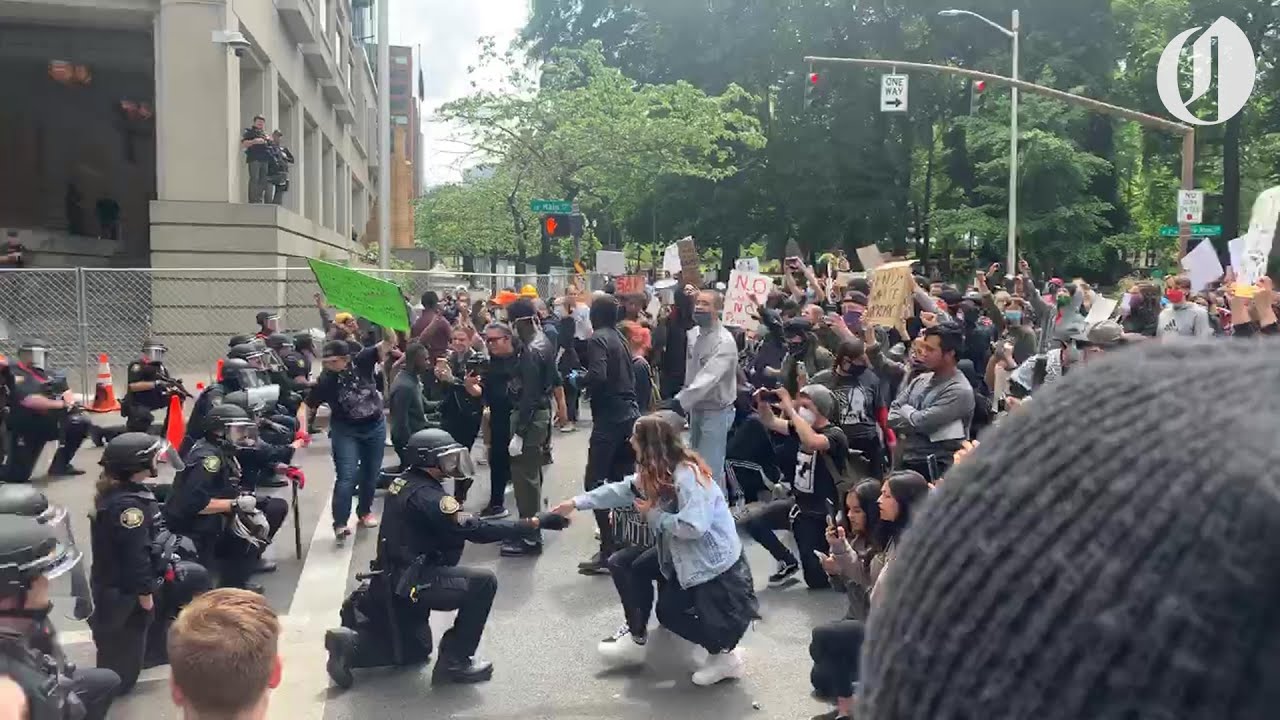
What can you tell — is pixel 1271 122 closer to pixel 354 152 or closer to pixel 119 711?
pixel 354 152

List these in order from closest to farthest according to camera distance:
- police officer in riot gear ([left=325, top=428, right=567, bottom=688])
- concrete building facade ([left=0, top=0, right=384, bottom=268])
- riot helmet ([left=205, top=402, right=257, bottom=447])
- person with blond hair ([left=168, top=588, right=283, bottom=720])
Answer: person with blond hair ([left=168, top=588, right=283, bottom=720])
police officer in riot gear ([left=325, top=428, right=567, bottom=688])
riot helmet ([left=205, top=402, right=257, bottom=447])
concrete building facade ([left=0, top=0, right=384, bottom=268])

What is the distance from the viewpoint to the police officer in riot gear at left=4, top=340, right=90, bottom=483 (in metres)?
10.4

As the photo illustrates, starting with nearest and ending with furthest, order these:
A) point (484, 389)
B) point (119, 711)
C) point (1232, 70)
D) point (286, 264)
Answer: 1. point (119, 711)
2. point (484, 389)
3. point (1232, 70)
4. point (286, 264)

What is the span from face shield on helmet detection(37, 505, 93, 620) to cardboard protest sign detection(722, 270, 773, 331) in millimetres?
7648

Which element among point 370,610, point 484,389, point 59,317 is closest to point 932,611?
point 370,610

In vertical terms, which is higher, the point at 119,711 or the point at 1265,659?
the point at 1265,659

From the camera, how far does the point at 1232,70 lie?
13.9 m

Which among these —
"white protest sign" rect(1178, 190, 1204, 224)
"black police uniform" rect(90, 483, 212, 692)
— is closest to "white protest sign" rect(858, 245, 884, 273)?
"white protest sign" rect(1178, 190, 1204, 224)

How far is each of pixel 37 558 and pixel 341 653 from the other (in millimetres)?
2139

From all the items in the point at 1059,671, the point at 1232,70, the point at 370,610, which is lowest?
the point at 370,610

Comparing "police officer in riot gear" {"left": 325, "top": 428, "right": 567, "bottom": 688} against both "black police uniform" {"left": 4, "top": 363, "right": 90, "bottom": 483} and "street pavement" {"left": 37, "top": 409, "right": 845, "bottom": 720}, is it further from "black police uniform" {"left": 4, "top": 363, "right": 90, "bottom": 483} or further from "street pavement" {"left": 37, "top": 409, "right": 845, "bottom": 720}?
"black police uniform" {"left": 4, "top": 363, "right": 90, "bottom": 483}

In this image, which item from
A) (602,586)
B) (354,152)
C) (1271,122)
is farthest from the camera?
(354,152)

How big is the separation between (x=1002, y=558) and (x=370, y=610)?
5882 mm

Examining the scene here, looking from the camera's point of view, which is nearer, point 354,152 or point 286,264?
point 286,264
